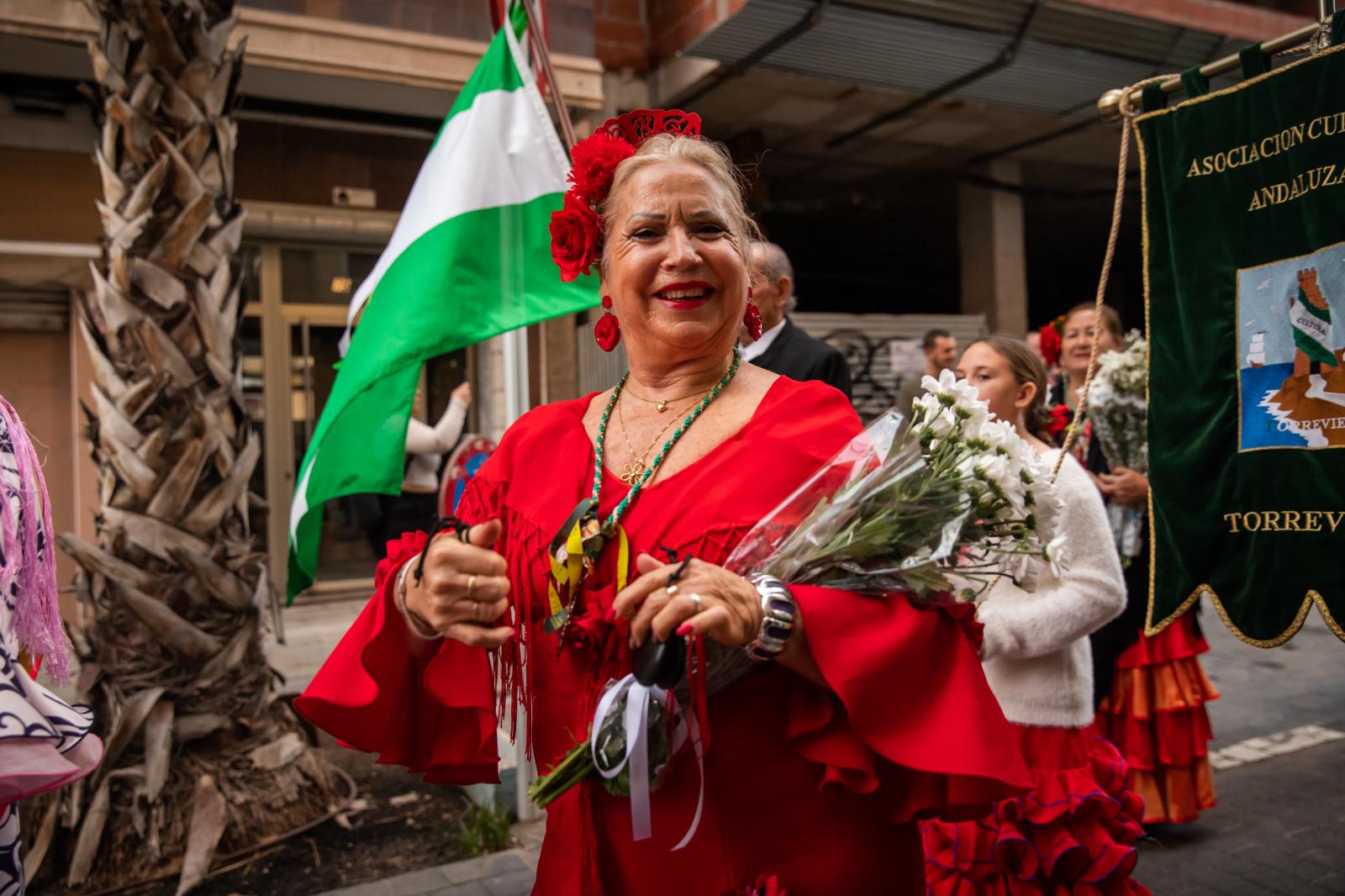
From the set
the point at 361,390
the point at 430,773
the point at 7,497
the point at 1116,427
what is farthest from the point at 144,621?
the point at 1116,427

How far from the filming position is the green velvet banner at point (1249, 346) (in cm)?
263

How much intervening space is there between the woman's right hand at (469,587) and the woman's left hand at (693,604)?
0.68 ft

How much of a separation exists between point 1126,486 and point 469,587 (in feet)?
12.9

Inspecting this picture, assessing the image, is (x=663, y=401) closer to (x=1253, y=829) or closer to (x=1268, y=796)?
(x=1253, y=829)

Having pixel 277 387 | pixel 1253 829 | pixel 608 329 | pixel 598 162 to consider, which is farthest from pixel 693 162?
pixel 277 387

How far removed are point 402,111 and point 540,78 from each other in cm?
466

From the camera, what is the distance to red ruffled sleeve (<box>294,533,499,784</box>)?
186 cm

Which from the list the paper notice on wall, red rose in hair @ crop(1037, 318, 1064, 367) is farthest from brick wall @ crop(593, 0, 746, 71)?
red rose in hair @ crop(1037, 318, 1064, 367)

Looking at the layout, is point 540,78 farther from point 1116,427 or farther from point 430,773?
point 430,773

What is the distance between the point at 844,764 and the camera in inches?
65.5

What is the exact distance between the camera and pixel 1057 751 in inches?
118

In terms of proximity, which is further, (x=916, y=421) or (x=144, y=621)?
(x=144, y=621)

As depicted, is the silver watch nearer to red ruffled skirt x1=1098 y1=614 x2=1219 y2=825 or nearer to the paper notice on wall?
red ruffled skirt x1=1098 y1=614 x2=1219 y2=825

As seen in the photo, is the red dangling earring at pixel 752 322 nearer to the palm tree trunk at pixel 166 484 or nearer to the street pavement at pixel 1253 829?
the street pavement at pixel 1253 829
